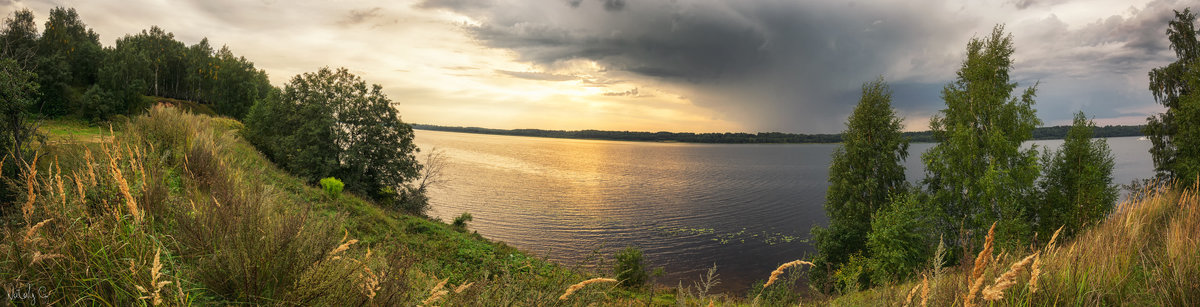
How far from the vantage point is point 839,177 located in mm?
23594

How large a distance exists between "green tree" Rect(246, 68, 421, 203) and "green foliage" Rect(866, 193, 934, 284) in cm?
2732

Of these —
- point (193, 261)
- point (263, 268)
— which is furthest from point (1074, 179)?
point (193, 261)

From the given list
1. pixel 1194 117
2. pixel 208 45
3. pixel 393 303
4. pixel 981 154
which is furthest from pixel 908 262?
pixel 208 45

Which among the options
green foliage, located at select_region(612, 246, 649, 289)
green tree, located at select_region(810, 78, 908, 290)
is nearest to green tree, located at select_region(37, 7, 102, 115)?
green foliage, located at select_region(612, 246, 649, 289)

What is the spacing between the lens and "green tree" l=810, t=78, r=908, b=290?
72.9 feet

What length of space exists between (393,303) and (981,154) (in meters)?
22.3

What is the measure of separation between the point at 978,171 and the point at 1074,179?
28.4 ft

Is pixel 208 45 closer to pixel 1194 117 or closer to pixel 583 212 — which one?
pixel 583 212

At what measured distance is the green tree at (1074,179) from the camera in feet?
64.8

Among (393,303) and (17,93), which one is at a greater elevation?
(17,93)

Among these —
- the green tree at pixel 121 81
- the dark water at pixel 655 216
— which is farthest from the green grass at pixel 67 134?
the dark water at pixel 655 216

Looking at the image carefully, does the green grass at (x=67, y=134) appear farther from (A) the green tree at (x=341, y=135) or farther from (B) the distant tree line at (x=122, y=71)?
(A) the green tree at (x=341, y=135)

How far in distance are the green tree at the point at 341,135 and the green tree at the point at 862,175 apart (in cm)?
2653

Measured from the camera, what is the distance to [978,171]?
1723 cm
